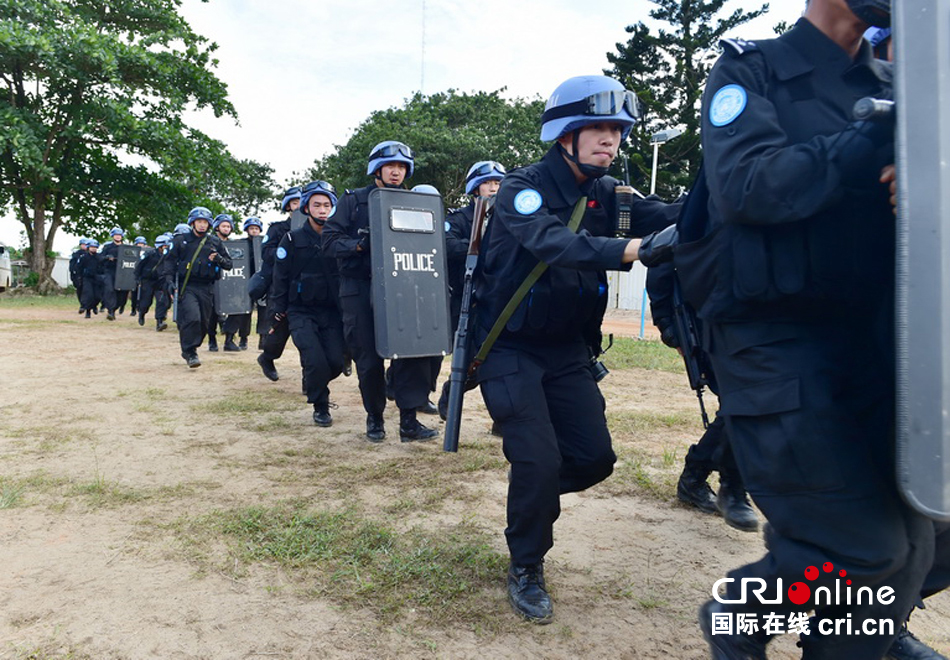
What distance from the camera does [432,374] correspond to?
239 inches

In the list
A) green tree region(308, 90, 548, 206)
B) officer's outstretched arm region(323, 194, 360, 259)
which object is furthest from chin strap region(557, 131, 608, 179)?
green tree region(308, 90, 548, 206)

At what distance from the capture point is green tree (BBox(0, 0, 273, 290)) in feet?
72.9

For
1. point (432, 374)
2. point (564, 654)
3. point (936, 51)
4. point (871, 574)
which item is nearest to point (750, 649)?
point (871, 574)

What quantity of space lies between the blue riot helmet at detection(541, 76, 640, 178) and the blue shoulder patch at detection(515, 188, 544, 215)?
259mm

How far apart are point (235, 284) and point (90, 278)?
10.3 meters

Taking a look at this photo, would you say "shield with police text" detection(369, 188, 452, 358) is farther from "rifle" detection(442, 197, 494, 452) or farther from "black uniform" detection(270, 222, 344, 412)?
"rifle" detection(442, 197, 494, 452)

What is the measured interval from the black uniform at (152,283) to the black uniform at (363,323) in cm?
1064

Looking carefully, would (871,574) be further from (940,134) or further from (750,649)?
(940,134)

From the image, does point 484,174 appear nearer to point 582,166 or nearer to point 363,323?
point 363,323

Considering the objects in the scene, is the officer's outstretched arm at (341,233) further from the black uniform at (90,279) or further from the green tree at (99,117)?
the green tree at (99,117)

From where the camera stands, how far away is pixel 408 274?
5.26 metres

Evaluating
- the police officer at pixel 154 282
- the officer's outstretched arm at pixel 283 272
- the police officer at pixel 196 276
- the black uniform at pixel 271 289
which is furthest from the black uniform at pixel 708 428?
the police officer at pixel 154 282

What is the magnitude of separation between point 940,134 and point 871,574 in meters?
0.94

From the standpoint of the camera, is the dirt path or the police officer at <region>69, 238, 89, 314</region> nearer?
the dirt path
